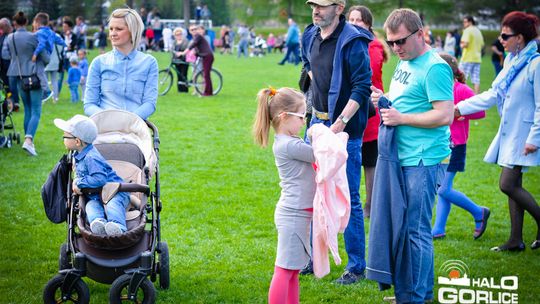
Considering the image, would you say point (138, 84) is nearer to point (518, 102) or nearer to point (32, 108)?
point (518, 102)

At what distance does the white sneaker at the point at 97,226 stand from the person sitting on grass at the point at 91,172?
2.9 inches

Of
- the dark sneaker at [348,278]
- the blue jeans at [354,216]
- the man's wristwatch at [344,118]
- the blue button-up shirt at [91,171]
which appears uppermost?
the man's wristwatch at [344,118]

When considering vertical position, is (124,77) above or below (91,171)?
above

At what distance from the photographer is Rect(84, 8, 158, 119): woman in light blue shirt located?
6.30 metres

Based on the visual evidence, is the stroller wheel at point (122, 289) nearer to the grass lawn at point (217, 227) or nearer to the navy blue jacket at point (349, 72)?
the grass lawn at point (217, 227)

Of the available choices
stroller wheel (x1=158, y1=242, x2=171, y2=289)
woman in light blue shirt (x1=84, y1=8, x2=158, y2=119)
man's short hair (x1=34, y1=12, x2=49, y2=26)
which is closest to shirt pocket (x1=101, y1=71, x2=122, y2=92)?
woman in light blue shirt (x1=84, y1=8, x2=158, y2=119)

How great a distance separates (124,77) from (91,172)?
1.16m

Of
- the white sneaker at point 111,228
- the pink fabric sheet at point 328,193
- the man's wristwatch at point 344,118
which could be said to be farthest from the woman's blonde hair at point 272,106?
the white sneaker at point 111,228

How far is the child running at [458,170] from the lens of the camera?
7.33 m

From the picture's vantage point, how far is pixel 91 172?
5.45 m

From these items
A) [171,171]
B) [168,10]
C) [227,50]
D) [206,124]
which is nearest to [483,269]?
[171,171]

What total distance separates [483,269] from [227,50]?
152 feet

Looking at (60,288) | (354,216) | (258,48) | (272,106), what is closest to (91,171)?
(60,288)

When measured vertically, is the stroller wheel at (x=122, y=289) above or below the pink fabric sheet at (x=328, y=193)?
below
